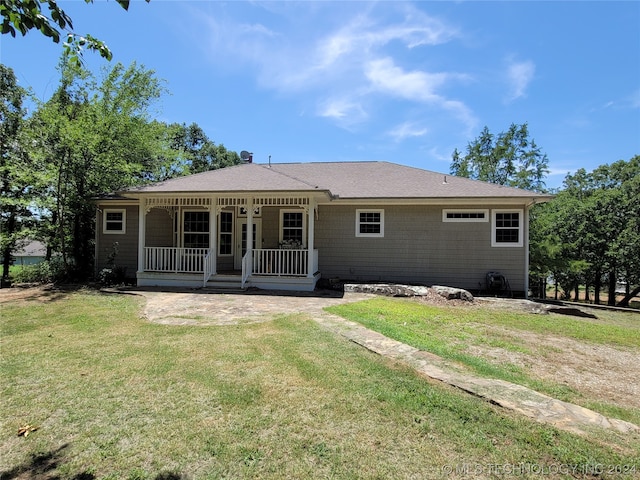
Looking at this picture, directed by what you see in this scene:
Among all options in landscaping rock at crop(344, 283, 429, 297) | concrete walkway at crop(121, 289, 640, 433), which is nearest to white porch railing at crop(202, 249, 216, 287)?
concrete walkway at crop(121, 289, 640, 433)

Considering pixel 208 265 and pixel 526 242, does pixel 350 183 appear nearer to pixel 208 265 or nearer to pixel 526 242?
pixel 208 265

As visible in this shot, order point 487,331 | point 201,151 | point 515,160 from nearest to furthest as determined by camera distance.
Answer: point 487,331 < point 515,160 < point 201,151

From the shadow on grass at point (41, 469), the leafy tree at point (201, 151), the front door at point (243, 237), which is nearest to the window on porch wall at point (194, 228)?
the front door at point (243, 237)

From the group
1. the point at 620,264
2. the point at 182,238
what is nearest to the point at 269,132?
the point at 182,238

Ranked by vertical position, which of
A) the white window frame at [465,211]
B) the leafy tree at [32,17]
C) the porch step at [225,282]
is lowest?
the porch step at [225,282]

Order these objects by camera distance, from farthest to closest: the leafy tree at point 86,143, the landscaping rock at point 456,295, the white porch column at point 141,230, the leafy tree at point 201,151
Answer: the leafy tree at point 201,151 → the leafy tree at point 86,143 → the white porch column at point 141,230 → the landscaping rock at point 456,295

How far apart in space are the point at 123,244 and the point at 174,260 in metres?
3.08

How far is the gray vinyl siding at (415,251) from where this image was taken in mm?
10648

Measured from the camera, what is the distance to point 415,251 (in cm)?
1100

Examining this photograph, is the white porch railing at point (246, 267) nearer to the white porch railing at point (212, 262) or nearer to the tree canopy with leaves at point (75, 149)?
the white porch railing at point (212, 262)

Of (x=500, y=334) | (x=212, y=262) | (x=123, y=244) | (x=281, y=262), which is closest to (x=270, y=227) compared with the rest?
(x=281, y=262)

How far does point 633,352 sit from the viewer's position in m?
4.93

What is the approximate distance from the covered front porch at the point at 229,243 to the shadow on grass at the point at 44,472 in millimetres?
7430

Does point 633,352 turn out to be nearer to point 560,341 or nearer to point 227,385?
point 560,341
